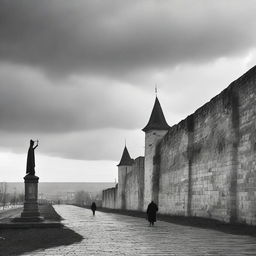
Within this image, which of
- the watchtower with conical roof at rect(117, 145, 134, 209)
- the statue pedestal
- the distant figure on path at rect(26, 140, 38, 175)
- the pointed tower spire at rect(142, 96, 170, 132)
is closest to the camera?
the statue pedestal

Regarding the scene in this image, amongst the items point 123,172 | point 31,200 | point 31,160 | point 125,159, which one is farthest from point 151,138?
point 125,159

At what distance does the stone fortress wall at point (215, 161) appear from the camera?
16062mm

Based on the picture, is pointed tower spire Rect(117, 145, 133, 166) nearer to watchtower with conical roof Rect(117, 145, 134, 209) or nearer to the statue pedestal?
watchtower with conical roof Rect(117, 145, 134, 209)

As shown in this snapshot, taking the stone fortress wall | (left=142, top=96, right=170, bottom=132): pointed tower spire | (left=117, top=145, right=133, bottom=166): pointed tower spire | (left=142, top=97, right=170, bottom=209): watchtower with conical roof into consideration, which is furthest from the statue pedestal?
(left=117, top=145, right=133, bottom=166): pointed tower spire

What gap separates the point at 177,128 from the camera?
26500mm

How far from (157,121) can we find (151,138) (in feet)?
5.76

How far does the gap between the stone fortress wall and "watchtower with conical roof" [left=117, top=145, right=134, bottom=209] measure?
19.1 meters

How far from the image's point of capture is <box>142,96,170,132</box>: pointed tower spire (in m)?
36.7

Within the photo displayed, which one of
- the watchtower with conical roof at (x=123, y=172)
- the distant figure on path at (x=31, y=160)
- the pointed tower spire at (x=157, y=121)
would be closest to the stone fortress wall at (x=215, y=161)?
the pointed tower spire at (x=157, y=121)

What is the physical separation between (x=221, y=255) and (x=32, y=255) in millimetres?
3334

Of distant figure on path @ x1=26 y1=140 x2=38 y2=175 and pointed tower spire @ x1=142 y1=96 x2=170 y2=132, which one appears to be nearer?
distant figure on path @ x1=26 y1=140 x2=38 y2=175

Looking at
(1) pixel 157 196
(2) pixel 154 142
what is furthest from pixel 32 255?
(2) pixel 154 142

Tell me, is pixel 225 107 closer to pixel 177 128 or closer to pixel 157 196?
pixel 177 128

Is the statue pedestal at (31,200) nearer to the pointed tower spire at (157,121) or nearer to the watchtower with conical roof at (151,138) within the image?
the watchtower with conical roof at (151,138)
